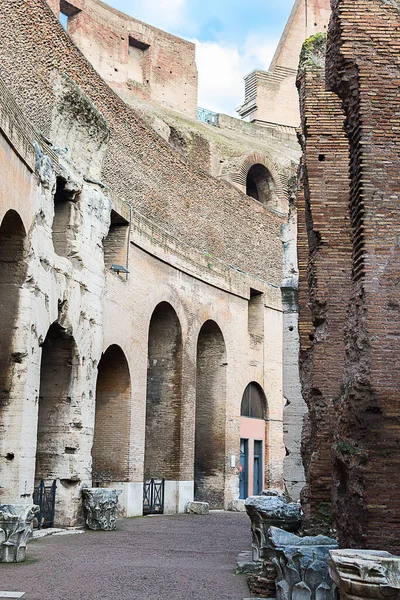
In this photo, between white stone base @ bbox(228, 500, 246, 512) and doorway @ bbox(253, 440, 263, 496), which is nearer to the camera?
white stone base @ bbox(228, 500, 246, 512)

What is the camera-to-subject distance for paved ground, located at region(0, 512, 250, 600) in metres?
6.71

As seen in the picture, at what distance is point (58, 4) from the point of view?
2978 centimetres

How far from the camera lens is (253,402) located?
2170cm

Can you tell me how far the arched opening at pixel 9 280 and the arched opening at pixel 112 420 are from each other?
4.48 m

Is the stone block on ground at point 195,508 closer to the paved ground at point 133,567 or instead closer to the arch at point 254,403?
the arch at point 254,403

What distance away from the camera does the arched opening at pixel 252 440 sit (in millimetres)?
20997

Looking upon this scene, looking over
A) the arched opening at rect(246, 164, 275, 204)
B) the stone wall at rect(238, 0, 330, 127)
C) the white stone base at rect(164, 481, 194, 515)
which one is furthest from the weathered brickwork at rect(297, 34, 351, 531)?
the stone wall at rect(238, 0, 330, 127)

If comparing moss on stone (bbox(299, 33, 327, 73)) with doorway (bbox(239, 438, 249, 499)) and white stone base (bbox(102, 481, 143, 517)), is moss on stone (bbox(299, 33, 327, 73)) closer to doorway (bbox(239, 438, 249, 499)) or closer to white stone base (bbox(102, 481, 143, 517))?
white stone base (bbox(102, 481, 143, 517))

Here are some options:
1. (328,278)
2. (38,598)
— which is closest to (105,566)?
(38,598)

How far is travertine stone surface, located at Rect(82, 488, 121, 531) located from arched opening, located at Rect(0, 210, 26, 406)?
2.66 meters

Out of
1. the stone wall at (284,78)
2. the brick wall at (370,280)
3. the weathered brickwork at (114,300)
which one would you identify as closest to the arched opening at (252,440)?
the weathered brickwork at (114,300)

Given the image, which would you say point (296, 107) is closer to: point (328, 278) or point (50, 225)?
point (50, 225)

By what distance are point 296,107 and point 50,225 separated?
3042 centimetres

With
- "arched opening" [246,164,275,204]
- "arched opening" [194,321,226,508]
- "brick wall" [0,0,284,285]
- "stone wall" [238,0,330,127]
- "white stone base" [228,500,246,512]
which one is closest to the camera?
"brick wall" [0,0,284,285]
